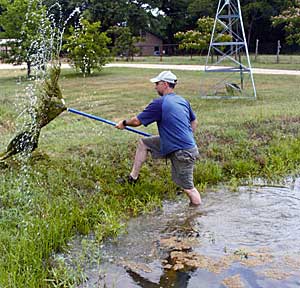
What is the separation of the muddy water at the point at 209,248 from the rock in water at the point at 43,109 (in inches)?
71.6

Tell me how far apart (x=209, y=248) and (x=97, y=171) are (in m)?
2.38

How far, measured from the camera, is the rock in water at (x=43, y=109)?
6641mm

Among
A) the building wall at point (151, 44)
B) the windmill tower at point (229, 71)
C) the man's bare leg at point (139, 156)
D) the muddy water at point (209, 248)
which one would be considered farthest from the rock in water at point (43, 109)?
the building wall at point (151, 44)

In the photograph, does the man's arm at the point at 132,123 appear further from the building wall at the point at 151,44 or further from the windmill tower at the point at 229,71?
the building wall at the point at 151,44

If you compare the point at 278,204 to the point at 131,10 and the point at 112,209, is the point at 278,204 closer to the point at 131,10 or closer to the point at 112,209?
the point at 112,209

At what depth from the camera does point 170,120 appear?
5.93 metres

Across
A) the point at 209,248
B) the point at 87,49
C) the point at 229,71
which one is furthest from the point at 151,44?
the point at 209,248

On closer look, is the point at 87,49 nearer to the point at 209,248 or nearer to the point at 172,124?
the point at 172,124

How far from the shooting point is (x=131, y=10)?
46.1 metres

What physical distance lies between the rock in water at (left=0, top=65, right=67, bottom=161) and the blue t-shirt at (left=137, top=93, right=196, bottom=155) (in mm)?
1284

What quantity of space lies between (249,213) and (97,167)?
7.09 ft

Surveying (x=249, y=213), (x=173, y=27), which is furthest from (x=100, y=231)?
(x=173, y=27)

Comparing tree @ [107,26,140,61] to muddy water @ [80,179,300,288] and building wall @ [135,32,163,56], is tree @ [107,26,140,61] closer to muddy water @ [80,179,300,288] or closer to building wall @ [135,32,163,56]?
building wall @ [135,32,163,56]

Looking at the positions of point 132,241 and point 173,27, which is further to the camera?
point 173,27
